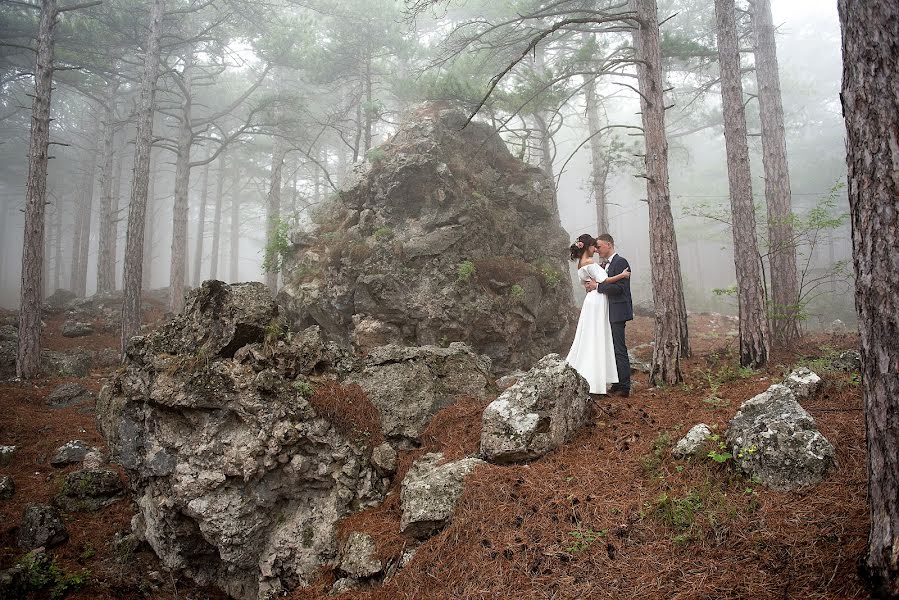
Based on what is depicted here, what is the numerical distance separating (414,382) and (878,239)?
457cm

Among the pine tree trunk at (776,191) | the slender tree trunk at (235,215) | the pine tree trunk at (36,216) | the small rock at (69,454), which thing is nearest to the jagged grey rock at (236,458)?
the small rock at (69,454)

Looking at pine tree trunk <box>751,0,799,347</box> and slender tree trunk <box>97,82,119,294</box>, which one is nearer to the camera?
pine tree trunk <box>751,0,799,347</box>

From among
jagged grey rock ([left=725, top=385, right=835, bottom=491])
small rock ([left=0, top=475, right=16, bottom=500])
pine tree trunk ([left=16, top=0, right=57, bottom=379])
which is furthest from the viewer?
pine tree trunk ([left=16, top=0, right=57, bottom=379])

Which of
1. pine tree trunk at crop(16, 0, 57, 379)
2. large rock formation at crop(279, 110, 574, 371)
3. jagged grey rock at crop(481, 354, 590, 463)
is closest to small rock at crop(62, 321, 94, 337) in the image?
pine tree trunk at crop(16, 0, 57, 379)

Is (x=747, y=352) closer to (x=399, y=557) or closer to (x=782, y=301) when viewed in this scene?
(x=782, y=301)

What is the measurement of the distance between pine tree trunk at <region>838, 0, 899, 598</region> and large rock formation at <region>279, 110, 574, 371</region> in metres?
6.89

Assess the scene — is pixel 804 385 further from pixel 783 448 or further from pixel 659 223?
pixel 659 223

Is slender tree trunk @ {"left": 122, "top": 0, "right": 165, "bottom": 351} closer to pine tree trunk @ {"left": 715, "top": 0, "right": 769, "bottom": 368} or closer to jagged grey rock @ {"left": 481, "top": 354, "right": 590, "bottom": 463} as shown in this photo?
jagged grey rock @ {"left": 481, "top": 354, "right": 590, "bottom": 463}

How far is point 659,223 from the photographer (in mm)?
6941

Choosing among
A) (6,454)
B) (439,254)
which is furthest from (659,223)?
(6,454)

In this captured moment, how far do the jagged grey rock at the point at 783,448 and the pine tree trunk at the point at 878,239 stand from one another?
2.84 ft

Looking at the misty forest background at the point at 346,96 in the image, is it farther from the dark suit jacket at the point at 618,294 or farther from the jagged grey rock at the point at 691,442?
the jagged grey rock at the point at 691,442

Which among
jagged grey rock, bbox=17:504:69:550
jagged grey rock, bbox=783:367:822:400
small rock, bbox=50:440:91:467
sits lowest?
jagged grey rock, bbox=17:504:69:550

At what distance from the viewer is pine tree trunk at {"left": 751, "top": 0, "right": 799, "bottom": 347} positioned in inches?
401
